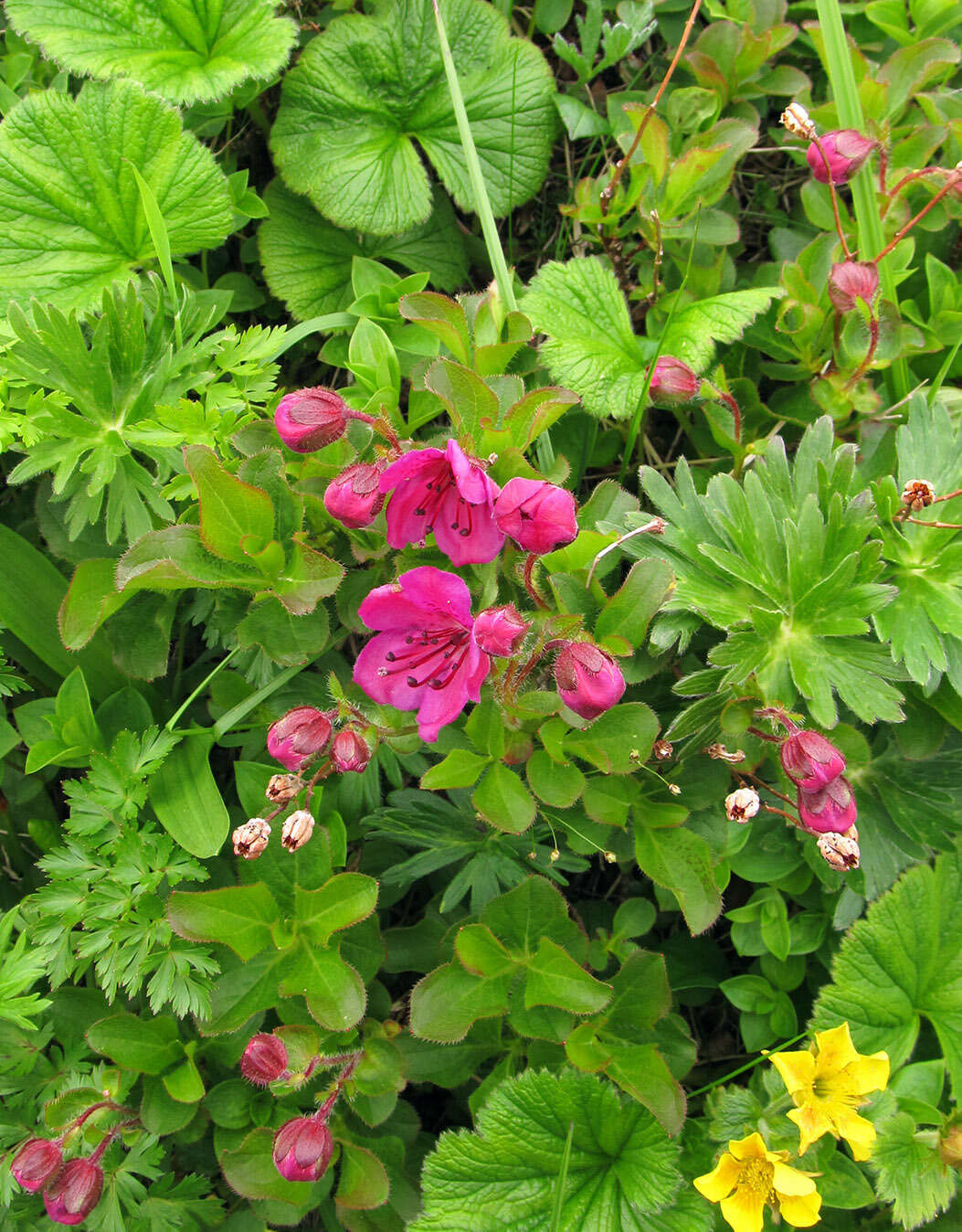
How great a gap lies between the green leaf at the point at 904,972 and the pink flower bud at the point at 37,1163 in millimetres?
1583

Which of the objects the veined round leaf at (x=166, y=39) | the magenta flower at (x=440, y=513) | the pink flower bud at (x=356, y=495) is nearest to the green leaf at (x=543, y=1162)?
the magenta flower at (x=440, y=513)

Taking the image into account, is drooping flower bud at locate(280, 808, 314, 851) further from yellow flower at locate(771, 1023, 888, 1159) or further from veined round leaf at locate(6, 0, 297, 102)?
veined round leaf at locate(6, 0, 297, 102)

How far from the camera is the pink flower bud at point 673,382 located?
2219 millimetres

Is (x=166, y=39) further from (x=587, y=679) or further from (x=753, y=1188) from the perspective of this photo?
(x=753, y=1188)

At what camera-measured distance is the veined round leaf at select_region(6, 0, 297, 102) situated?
237 cm

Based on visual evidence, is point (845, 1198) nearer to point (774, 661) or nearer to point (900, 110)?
point (774, 661)

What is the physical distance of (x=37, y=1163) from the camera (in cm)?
189

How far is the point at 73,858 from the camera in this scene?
2.03 metres

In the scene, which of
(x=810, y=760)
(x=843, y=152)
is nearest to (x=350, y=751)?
(x=810, y=760)

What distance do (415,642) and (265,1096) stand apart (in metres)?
1.05

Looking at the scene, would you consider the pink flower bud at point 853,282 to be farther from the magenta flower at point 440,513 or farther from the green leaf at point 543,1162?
the green leaf at point 543,1162

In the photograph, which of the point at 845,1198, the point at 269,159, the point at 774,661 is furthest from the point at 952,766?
the point at 269,159

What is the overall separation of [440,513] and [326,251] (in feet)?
3.83

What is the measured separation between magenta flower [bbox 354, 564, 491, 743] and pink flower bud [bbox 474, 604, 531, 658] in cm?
8
